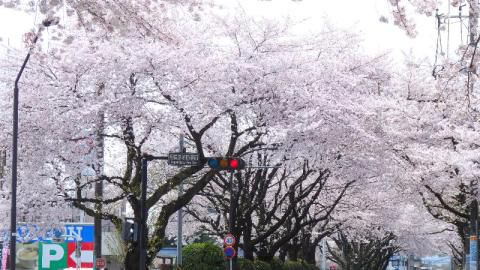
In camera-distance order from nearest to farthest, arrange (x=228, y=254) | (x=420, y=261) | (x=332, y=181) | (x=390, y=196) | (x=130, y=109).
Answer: (x=130, y=109), (x=228, y=254), (x=332, y=181), (x=390, y=196), (x=420, y=261)

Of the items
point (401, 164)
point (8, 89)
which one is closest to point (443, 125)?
point (401, 164)

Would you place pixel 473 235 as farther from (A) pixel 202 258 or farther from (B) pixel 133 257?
(B) pixel 133 257

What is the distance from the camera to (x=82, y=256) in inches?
1462

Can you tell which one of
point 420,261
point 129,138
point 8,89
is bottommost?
point 420,261

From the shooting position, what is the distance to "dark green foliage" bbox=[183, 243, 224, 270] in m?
27.1

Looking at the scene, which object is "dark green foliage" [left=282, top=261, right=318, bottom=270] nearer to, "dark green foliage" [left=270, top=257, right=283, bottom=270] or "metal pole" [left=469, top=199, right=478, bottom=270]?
"dark green foliage" [left=270, top=257, right=283, bottom=270]

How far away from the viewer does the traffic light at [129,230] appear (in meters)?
18.5

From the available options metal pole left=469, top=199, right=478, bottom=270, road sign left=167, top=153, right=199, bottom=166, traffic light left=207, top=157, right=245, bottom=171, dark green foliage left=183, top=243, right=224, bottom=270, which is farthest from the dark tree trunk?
metal pole left=469, top=199, right=478, bottom=270

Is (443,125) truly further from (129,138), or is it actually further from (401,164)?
(129,138)

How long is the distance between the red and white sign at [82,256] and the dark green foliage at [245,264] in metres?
6.72

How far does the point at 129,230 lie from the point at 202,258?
9.09 meters

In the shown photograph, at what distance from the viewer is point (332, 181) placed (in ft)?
104

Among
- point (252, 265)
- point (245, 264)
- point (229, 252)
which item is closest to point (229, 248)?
point (229, 252)

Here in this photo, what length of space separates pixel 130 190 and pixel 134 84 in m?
2.87
